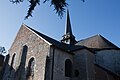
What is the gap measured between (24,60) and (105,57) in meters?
8.95

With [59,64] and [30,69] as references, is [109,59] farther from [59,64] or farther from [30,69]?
[30,69]

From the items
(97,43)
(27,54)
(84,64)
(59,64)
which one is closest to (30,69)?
(27,54)

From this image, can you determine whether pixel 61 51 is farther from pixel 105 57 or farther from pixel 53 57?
pixel 105 57

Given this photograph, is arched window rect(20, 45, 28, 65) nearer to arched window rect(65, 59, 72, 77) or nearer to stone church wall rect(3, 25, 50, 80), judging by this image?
stone church wall rect(3, 25, 50, 80)

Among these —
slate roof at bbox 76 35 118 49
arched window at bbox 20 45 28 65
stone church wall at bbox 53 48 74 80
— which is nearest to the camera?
stone church wall at bbox 53 48 74 80

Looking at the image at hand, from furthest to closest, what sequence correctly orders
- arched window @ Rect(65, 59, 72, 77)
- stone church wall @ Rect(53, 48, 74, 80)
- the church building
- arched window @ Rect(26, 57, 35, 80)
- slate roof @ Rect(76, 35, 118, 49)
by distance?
slate roof @ Rect(76, 35, 118, 49)
arched window @ Rect(65, 59, 72, 77)
arched window @ Rect(26, 57, 35, 80)
the church building
stone church wall @ Rect(53, 48, 74, 80)

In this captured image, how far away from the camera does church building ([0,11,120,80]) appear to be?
15.2 m

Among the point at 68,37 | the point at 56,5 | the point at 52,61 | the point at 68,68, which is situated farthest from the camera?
the point at 68,37

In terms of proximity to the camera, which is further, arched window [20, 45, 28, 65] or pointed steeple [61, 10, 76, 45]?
pointed steeple [61, 10, 76, 45]

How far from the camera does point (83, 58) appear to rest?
1709 cm

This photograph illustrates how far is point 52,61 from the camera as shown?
49.2 feet

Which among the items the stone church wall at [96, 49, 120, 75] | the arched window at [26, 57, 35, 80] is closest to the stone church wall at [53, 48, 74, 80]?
the arched window at [26, 57, 35, 80]

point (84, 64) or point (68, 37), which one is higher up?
point (68, 37)

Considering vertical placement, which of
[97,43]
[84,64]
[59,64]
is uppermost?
[97,43]
